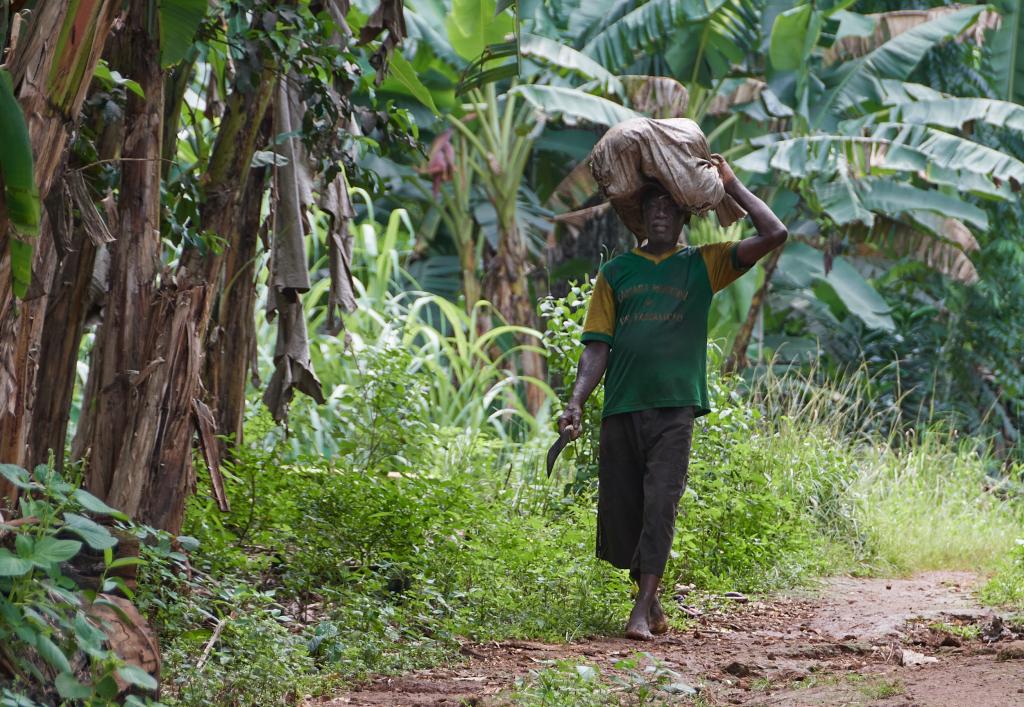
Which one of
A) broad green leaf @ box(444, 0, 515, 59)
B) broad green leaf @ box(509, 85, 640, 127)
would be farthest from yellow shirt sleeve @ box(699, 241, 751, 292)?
broad green leaf @ box(509, 85, 640, 127)

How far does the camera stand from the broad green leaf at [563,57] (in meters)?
11.4

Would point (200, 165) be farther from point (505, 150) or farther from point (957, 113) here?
point (957, 113)

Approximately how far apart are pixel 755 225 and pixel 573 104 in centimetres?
667

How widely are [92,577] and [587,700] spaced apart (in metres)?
1.43

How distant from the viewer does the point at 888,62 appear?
1266 cm

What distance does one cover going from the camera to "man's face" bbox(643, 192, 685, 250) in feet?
16.5

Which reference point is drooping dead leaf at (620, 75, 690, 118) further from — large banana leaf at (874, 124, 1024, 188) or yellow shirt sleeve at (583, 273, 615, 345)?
yellow shirt sleeve at (583, 273, 615, 345)

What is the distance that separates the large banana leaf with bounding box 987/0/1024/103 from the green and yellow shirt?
10.8 meters

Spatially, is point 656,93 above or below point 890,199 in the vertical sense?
above

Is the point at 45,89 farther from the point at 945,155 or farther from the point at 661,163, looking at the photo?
the point at 945,155

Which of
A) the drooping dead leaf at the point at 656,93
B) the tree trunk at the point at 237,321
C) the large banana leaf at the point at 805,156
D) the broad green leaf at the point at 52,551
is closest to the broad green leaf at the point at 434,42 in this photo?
the drooping dead leaf at the point at 656,93

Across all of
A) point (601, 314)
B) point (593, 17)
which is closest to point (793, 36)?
point (593, 17)

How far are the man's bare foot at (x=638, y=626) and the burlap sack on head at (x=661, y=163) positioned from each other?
1680 millimetres

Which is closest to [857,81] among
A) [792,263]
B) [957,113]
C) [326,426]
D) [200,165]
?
[957,113]
